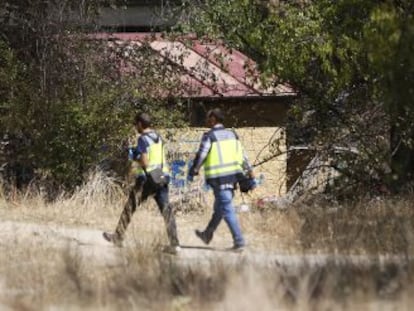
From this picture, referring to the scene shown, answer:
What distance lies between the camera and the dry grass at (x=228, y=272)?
276 inches

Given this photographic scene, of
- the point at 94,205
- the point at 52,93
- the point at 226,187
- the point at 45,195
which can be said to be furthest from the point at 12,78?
the point at 226,187

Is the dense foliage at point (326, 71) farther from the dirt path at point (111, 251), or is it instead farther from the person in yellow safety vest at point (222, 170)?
the dirt path at point (111, 251)

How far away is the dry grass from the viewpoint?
276 inches

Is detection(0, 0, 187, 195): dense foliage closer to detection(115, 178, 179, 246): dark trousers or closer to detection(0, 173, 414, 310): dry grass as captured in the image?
detection(0, 173, 414, 310): dry grass

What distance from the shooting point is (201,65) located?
19750mm

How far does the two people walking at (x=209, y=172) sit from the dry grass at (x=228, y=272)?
333 millimetres

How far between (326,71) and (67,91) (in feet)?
19.3

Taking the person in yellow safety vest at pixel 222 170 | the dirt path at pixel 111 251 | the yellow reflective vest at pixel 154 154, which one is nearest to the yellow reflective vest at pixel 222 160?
the person in yellow safety vest at pixel 222 170

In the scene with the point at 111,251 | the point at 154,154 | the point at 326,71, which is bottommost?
the point at 111,251

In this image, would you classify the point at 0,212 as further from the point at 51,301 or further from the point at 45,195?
the point at 51,301

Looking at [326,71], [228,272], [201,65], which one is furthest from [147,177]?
[201,65]

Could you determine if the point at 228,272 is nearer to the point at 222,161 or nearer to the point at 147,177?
the point at 222,161

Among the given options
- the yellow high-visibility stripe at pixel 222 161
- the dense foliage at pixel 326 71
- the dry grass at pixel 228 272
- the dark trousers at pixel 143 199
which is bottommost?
the dry grass at pixel 228 272

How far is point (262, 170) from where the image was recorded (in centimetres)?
2089
